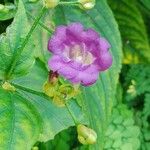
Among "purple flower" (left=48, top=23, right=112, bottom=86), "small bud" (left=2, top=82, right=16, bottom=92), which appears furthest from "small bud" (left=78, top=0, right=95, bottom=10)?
"small bud" (left=2, top=82, right=16, bottom=92)

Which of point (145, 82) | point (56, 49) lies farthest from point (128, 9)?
point (56, 49)

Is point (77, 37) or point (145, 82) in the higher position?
point (77, 37)

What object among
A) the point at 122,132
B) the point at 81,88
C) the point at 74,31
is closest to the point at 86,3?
the point at 74,31

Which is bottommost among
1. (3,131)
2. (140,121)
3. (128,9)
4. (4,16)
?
(140,121)

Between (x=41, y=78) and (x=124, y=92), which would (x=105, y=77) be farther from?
(x=124, y=92)

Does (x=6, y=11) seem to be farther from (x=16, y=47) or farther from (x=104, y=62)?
(x=104, y=62)

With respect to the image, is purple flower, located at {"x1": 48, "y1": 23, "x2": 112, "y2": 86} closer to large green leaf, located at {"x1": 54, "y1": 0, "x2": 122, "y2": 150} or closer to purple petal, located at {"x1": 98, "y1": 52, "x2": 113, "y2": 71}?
purple petal, located at {"x1": 98, "y1": 52, "x2": 113, "y2": 71}
